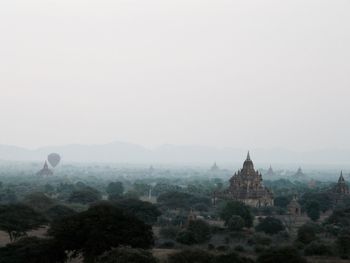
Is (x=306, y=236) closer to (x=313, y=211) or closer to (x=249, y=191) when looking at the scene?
(x=313, y=211)

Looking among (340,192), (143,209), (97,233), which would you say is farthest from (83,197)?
(97,233)

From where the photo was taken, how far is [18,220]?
125 feet

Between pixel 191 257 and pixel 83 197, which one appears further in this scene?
pixel 83 197

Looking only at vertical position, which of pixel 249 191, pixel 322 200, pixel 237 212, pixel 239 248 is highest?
pixel 249 191

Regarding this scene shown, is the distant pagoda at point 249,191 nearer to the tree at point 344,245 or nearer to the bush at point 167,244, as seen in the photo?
the bush at point 167,244

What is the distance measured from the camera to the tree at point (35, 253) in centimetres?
2784

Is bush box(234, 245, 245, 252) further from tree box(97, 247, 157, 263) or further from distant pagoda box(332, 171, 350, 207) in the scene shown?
distant pagoda box(332, 171, 350, 207)

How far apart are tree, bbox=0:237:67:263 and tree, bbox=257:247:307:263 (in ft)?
33.5

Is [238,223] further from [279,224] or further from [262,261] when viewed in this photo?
[262,261]

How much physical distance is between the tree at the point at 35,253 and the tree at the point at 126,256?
3779mm

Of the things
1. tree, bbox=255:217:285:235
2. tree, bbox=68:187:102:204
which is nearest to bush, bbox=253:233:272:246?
tree, bbox=255:217:285:235

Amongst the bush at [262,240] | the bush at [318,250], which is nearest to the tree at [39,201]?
the bush at [262,240]

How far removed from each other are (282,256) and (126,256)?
851cm

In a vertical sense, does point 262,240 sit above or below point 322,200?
below
